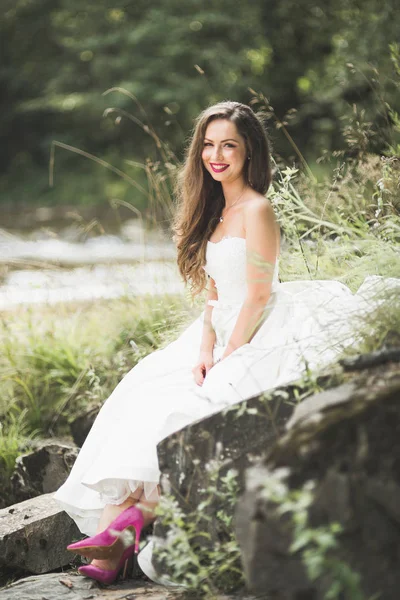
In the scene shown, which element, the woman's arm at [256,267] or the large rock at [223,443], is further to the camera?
the woman's arm at [256,267]

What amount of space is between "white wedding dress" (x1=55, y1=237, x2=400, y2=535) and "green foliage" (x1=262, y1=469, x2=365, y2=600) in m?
0.59

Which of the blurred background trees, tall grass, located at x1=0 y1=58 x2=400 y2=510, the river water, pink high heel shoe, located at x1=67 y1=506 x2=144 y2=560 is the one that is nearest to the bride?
pink high heel shoe, located at x1=67 y1=506 x2=144 y2=560

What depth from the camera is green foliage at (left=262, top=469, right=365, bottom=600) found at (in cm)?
138

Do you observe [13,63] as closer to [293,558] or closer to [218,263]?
[218,263]

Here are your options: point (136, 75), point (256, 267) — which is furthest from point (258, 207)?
point (136, 75)

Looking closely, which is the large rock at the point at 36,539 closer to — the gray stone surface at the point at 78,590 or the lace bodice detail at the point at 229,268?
the gray stone surface at the point at 78,590

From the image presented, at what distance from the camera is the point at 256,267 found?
270 cm

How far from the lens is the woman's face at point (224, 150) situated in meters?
2.84

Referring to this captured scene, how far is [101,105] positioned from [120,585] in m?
16.1

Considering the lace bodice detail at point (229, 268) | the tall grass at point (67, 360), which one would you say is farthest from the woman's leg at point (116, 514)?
the tall grass at point (67, 360)

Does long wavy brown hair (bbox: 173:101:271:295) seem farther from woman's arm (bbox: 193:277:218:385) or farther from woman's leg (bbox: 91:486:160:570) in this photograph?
woman's leg (bbox: 91:486:160:570)

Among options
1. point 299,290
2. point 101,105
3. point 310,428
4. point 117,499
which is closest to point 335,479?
point 310,428

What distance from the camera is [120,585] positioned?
7.68 feet

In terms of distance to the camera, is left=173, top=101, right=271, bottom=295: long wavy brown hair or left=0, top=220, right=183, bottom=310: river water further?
left=0, top=220, right=183, bottom=310: river water
